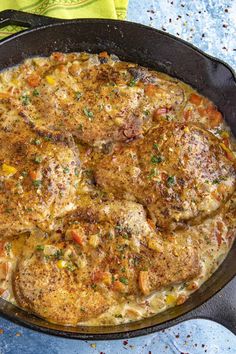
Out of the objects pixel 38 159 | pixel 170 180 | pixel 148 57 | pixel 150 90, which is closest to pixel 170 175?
pixel 170 180

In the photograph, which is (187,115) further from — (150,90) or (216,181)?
(216,181)

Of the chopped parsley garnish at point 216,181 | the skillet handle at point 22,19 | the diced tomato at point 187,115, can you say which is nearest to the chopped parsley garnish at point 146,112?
the diced tomato at point 187,115

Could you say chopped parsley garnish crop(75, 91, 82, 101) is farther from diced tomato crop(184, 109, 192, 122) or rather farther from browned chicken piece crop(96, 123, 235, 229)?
diced tomato crop(184, 109, 192, 122)

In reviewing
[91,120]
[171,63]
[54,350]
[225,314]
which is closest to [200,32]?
[171,63]

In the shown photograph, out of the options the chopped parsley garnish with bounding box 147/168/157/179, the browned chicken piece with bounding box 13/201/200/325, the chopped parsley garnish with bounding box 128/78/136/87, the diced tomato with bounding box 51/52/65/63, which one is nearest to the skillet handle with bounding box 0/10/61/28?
the diced tomato with bounding box 51/52/65/63

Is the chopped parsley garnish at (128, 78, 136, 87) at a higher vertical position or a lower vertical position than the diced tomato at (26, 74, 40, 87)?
lower

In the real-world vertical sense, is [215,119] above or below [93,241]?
above

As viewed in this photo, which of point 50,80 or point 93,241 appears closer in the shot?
point 93,241
